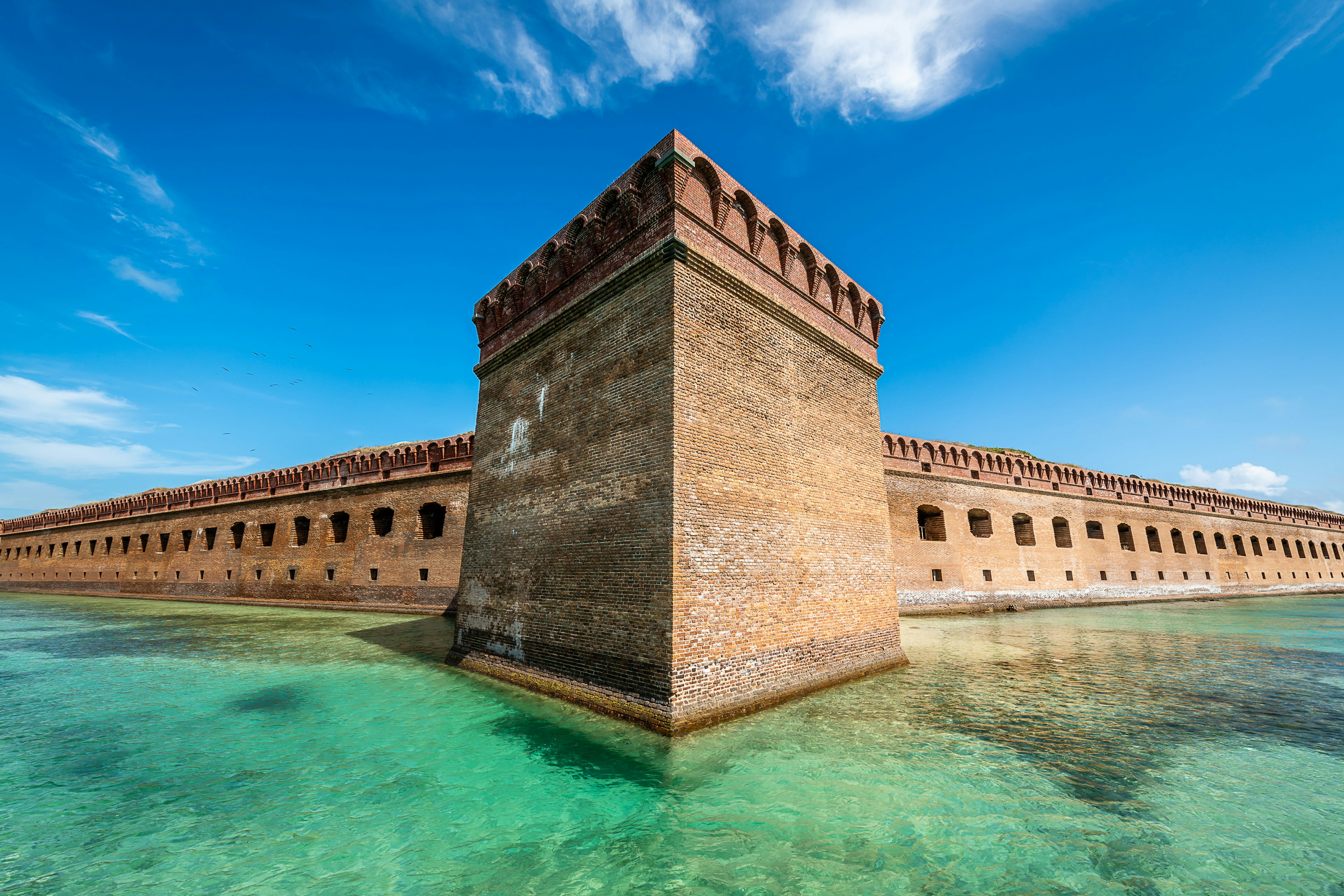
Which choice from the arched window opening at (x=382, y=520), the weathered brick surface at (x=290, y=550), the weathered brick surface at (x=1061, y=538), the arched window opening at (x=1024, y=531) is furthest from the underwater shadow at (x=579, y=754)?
the arched window opening at (x=1024, y=531)

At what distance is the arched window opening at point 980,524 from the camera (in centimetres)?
2159

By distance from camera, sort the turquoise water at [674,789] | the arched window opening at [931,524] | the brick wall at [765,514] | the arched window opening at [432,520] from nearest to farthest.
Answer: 1. the turquoise water at [674,789]
2. the brick wall at [765,514]
3. the arched window opening at [432,520]
4. the arched window opening at [931,524]

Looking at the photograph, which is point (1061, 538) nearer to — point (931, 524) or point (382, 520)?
point (931, 524)

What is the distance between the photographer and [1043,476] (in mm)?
24250

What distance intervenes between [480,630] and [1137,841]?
8.67m

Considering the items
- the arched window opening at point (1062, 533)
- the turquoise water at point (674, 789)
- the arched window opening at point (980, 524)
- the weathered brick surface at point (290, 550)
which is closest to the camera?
the turquoise water at point (674, 789)

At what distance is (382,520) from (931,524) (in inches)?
850

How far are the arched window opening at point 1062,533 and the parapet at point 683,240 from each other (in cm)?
1928

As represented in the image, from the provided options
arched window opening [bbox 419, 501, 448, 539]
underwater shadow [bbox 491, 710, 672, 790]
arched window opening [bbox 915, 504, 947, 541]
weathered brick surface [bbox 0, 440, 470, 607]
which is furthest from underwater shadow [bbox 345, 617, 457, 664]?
arched window opening [bbox 915, 504, 947, 541]

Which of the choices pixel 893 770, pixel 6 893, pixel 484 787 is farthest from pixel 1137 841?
pixel 6 893

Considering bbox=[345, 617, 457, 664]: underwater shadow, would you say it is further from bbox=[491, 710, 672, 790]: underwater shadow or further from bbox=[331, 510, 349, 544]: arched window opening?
bbox=[331, 510, 349, 544]: arched window opening

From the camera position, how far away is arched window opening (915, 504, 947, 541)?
20281 millimetres

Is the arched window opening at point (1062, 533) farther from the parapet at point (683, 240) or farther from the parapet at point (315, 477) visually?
the parapet at point (315, 477)

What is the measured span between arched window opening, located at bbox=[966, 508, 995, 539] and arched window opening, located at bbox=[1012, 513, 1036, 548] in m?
1.53
